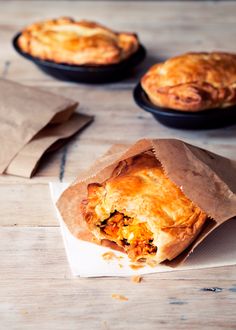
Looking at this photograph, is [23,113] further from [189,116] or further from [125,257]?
[125,257]

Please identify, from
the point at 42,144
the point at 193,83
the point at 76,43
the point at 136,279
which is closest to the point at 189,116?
the point at 193,83

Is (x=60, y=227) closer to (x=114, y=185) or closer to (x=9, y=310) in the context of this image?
(x=114, y=185)

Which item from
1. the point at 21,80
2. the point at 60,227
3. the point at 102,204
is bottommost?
A: the point at 21,80

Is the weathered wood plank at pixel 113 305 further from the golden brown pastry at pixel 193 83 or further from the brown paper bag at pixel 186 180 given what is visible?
the golden brown pastry at pixel 193 83

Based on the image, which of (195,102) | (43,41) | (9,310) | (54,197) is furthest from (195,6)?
(9,310)

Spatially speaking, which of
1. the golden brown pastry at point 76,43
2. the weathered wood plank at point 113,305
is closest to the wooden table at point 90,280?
the weathered wood plank at point 113,305
